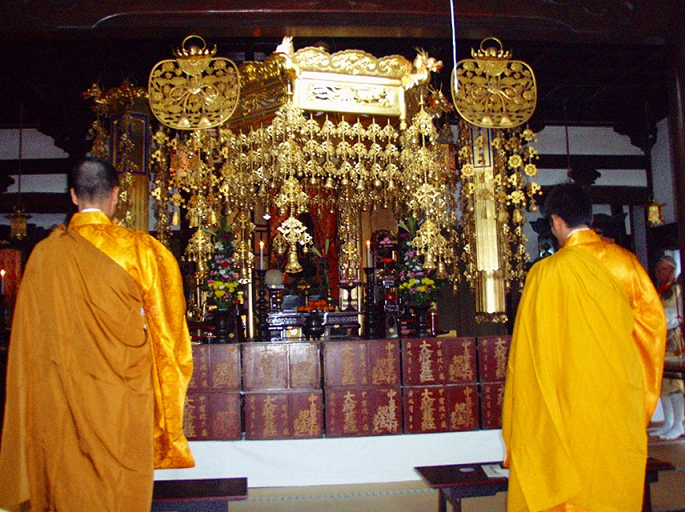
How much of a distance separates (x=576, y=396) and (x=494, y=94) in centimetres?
201

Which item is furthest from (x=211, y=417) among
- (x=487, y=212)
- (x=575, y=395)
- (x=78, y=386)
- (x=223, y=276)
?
(x=487, y=212)

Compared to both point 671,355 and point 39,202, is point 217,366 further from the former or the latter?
point 39,202

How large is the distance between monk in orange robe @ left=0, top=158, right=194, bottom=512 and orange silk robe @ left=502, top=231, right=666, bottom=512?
1.31 metres

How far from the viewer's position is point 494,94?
10.8ft

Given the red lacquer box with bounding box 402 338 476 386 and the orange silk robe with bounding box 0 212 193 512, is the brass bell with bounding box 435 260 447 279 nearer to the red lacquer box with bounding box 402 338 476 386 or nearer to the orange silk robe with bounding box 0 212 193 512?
the red lacquer box with bounding box 402 338 476 386

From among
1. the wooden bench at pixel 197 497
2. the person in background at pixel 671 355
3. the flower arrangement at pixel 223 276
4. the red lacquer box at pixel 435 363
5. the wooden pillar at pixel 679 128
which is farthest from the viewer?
the person in background at pixel 671 355

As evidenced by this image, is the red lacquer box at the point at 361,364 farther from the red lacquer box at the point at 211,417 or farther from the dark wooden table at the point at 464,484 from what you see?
the dark wooden table at the point at 464,484

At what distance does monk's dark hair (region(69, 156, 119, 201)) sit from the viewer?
2006 millimetres

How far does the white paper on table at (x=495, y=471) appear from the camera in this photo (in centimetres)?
229

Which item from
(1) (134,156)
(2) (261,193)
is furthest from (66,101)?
(2) (261,193)

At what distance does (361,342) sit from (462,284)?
3.64 meters

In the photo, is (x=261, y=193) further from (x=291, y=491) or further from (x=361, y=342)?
(x=291, y=491)

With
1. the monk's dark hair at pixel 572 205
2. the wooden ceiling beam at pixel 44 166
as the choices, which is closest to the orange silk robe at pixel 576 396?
the monk's dark hair at pixel 572 205

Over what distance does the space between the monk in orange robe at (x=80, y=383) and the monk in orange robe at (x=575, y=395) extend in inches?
51.2
